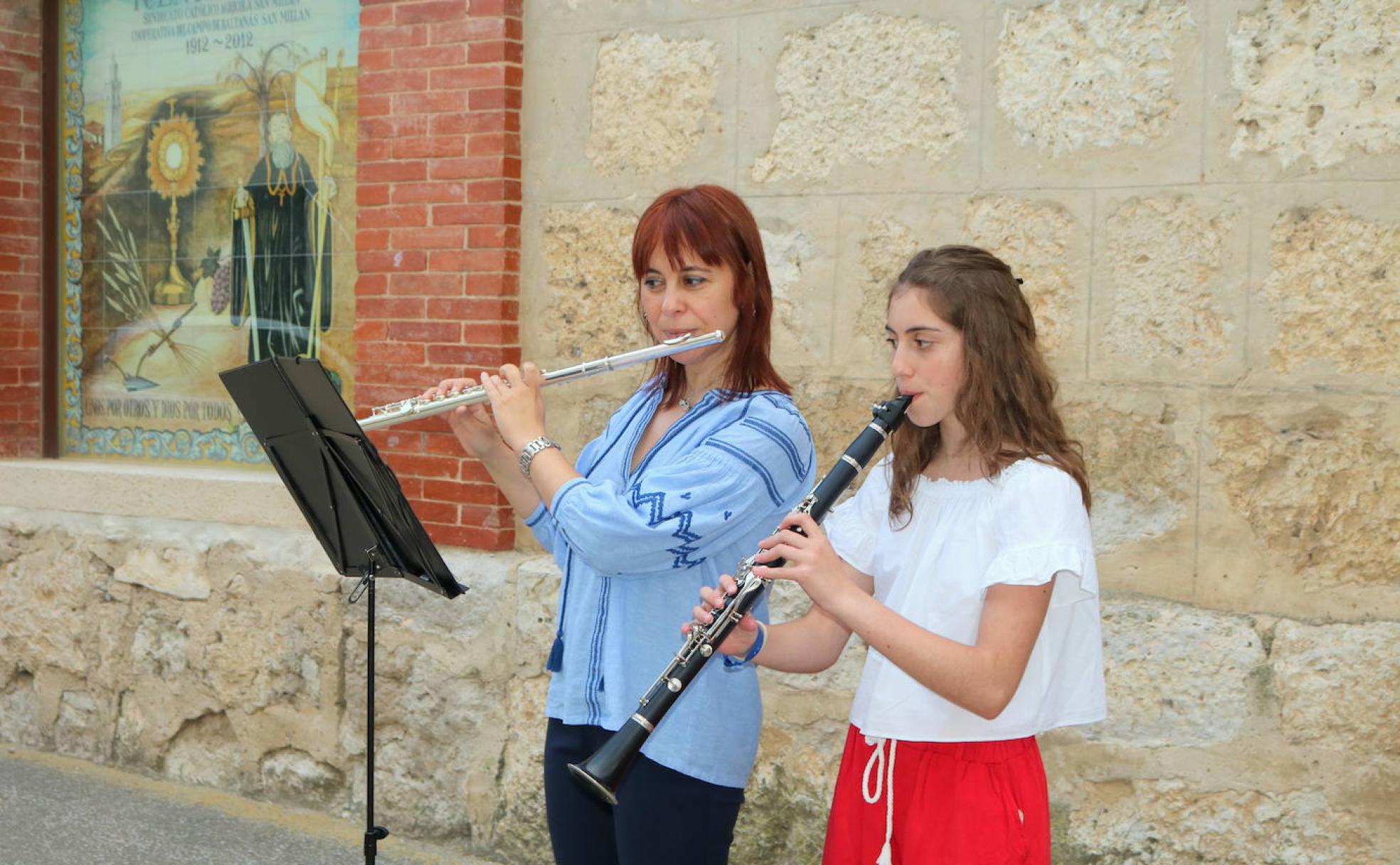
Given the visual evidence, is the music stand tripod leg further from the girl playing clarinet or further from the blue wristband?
the girl playing clarinet

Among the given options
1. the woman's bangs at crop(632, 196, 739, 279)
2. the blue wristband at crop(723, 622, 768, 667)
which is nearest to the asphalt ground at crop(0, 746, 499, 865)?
the blue wristband at crop(723, 622, 768, 667)

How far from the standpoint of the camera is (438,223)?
4.18m

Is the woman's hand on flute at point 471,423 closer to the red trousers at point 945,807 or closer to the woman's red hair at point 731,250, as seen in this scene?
the woman's red hair at point 731,250

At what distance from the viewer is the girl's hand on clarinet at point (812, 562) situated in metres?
1.93

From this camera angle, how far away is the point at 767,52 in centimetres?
371

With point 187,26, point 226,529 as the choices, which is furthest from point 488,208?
point 187,26

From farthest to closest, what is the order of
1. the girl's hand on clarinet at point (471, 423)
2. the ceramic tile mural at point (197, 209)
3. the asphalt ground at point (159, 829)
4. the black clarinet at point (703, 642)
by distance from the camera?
the ceramic tile mural at point (197, 209), the asphalt ground at point (159, 829), the girl's hand on clarinet at point (471, 423), the black clarinet at point (703, 642)

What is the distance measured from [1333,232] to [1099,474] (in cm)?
72

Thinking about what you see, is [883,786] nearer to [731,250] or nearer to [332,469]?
[731,250]

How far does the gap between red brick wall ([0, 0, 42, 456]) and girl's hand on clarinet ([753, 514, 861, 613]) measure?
13.9ft

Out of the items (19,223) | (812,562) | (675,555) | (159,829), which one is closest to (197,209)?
(19,223)

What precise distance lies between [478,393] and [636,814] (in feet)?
2.70

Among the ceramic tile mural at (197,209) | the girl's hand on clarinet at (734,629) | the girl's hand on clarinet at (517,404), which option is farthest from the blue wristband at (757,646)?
the ceramic tile mural at (197,209)

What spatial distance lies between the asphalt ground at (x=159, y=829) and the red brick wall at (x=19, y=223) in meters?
1.34
